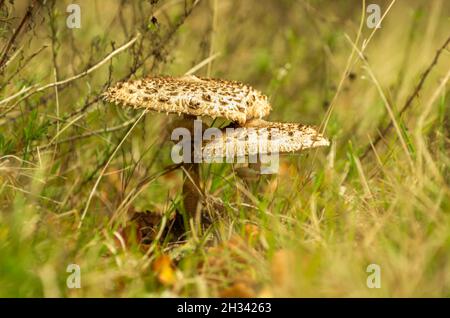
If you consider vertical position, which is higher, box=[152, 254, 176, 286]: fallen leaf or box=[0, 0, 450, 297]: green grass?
box=[0, 0, 450, 297]: green grass

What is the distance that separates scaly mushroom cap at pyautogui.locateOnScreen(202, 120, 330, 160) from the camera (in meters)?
2.90

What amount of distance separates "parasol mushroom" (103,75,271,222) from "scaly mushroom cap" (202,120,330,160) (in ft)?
0.27

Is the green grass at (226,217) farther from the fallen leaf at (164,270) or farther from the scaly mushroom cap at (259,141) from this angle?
the scaly mushroom cap at (259,141)

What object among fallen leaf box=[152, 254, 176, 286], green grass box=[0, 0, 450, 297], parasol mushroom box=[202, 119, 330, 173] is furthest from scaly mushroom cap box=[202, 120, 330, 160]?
fallen leaf box=[152, 254, 176, 286]

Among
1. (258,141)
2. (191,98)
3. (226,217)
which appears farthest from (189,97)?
(226,217)

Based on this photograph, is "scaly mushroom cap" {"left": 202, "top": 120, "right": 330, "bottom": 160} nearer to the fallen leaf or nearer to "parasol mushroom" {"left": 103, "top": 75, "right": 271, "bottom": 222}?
"parasol mushroom" {"left": 103, "top": 75, "right": 271, "bottom": 222}

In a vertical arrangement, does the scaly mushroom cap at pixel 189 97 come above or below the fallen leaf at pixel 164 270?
above

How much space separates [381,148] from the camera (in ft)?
15.1

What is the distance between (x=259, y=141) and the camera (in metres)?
2.91

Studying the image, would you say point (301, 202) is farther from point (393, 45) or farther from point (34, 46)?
point (393, 45)

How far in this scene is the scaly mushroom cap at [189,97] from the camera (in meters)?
2.85

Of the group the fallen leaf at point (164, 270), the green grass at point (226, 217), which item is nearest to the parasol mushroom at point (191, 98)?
the green grass at point (226, 217)

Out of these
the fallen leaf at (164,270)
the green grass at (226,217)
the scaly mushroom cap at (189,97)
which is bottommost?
the fallen leaf at (164,270)

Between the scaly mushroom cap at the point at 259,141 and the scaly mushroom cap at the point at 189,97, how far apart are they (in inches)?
3.4
